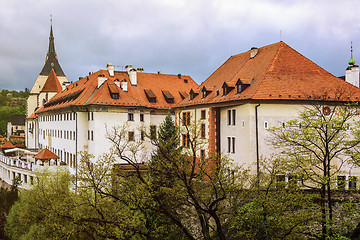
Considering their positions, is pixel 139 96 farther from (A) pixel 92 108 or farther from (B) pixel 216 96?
(B) pixel 216 96

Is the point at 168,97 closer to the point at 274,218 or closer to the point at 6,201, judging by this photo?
the point at 6,201

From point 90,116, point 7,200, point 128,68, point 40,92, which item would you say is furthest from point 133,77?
point 40,92

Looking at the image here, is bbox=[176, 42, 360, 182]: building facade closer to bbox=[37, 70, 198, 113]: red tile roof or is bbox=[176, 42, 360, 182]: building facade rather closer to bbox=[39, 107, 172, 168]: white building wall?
bbox=[39, 107, 172, 168]: white building wall

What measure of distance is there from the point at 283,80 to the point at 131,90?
826 inches

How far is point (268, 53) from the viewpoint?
2958 centimetres

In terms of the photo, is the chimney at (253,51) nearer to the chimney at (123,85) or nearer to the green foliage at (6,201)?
the chimney at (123,85)

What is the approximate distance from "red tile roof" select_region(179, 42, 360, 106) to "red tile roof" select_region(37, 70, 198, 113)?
460 inches

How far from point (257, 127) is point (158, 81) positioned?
917 inches

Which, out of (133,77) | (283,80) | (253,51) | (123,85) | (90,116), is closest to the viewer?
(283,80)

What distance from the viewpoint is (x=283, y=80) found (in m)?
26.4

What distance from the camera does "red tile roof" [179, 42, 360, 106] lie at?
2559 centimetres

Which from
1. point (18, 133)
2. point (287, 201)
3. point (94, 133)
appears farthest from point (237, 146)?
point (18, 133)

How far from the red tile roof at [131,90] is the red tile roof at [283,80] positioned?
1167cm

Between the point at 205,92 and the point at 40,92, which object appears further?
the point at 40,92
